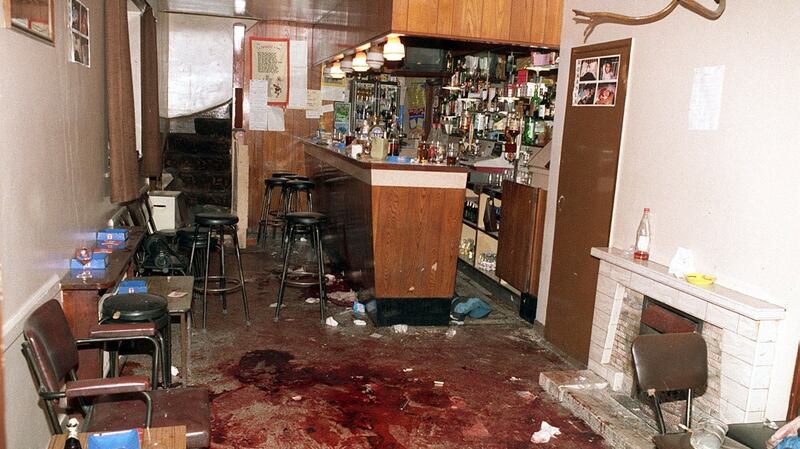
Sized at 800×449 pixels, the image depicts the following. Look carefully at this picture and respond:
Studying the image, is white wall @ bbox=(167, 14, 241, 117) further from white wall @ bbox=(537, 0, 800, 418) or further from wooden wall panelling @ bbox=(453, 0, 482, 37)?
white wall @ bbox=(537, 0, 800, 418)

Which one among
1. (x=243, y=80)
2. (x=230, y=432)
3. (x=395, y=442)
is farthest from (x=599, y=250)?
(x=243, y=80)

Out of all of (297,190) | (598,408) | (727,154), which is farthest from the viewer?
(297,190)

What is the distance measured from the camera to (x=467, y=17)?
14.6 ft

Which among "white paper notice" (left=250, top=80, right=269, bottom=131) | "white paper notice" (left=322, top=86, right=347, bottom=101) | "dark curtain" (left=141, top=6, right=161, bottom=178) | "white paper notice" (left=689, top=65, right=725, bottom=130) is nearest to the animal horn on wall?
"white paper notice" (left=689, top=65, right=725, bottom=130)

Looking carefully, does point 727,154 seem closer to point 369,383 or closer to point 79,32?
point 369,383

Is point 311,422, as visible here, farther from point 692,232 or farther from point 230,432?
point 692,232

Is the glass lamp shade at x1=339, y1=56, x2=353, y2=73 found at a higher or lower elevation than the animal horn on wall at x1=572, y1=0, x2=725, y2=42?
lower

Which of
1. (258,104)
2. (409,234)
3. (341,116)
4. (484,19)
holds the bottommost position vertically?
(409,234)

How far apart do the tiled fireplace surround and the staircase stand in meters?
5.97

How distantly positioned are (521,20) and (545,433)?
2938 mm

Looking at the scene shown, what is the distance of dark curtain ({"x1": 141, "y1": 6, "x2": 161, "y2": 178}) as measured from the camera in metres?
5.61

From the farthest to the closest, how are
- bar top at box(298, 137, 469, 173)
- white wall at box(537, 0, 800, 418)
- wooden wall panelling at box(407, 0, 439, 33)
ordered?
bar top at box(298, 137, 469, 173), wooden wall panelling at box(407, 0, 439, 33), white wall at box(537, 0, 800, 418)

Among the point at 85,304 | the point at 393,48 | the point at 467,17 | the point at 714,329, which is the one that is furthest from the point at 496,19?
the point at 85,304

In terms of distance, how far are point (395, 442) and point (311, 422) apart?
0.48 meters
